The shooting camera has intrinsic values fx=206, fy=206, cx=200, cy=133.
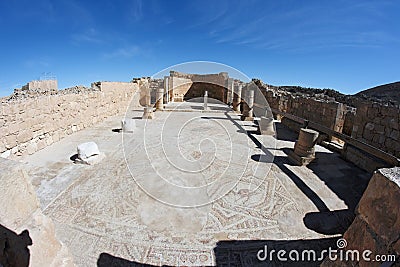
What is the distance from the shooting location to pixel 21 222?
1.61 m

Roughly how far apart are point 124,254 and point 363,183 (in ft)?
16.5

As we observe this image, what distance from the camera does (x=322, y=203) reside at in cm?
386

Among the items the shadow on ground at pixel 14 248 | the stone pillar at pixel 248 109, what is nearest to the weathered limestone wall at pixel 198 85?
the stone pillar at pixel 248 109

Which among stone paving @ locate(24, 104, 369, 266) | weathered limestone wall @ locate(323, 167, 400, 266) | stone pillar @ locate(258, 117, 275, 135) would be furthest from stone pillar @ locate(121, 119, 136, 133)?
weathered limestone wall @ locate(323, 167, 400, 266)

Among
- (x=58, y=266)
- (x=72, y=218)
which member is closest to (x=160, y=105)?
(x=72, y=218)

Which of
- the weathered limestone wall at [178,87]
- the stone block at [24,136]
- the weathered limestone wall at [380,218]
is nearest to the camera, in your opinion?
the weathered limestone wall at [380,218]

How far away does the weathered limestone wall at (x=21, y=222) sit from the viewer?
4.94 ft

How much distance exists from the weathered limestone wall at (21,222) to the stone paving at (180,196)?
0.92m

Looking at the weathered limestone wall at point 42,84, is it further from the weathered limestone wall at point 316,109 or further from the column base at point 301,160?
the weathered limestone wall at point 316,109

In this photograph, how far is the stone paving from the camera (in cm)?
288

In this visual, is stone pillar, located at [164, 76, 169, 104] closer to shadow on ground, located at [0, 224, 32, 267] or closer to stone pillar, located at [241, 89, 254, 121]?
stone pillar, located at [241, 89, 254, 121]

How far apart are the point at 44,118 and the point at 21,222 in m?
6.27

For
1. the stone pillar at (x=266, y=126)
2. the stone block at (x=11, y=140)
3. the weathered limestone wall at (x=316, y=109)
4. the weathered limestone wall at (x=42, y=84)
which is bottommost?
the stone block at (x=11, y=140)

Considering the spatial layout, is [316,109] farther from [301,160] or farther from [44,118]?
[44,118]
